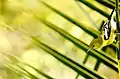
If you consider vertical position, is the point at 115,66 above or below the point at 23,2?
below

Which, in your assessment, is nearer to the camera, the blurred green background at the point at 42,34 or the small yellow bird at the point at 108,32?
the small yellow bird at the point at 108,32

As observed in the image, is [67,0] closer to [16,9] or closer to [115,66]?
[16,9]

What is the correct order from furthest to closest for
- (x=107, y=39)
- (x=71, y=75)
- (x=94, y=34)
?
(x=71, y=75) → (x=94, y=34) → (x=107, y=39)

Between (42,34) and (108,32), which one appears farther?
(42,34)

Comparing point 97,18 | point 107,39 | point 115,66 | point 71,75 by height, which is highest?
point 97,18

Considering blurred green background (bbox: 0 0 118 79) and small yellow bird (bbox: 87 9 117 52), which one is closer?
small yellow bird (bbox: 87 9 117 52)

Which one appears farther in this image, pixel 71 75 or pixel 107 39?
pixel 71 75

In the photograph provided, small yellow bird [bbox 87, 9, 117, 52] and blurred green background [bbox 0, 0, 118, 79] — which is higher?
blurred green background [bbox 0, 0, 118, 79]

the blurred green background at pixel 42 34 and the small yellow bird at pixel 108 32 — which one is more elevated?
the blurred green background at pixel 42 34

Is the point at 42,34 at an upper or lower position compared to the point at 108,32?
upper

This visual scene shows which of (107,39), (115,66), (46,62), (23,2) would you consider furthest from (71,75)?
(107,39)

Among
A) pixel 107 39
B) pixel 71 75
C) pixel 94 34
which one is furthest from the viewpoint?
pixel 71 75
